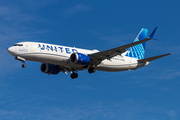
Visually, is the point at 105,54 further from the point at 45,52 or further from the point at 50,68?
the point at 50,68

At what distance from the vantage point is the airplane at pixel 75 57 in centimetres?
4178

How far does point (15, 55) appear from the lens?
41500 mm

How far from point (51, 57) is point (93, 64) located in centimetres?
725

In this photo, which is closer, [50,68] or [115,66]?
[115,66]

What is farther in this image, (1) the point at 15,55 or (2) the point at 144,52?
(2) the point at 144,52

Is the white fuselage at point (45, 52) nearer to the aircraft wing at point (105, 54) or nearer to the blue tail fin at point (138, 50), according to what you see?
the aircraft wing at point (105, 54)

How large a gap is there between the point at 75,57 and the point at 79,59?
638 millimetres

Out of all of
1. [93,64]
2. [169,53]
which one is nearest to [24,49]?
[93,64]

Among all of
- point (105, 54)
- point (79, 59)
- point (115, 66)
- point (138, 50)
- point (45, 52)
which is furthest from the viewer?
point (138, 50)

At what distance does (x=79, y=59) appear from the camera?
42969mm

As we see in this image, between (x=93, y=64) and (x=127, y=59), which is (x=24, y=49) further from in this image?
(x=127, y=59)

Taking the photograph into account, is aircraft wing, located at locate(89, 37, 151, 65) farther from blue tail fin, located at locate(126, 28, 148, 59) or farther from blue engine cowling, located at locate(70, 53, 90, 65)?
blue tail fin, located at locate(126, 28, 148, 59)

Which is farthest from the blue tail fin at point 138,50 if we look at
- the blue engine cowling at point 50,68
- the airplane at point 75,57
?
the blue engine cowling at point 50,68

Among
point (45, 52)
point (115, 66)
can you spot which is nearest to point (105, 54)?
point (115, 66)
